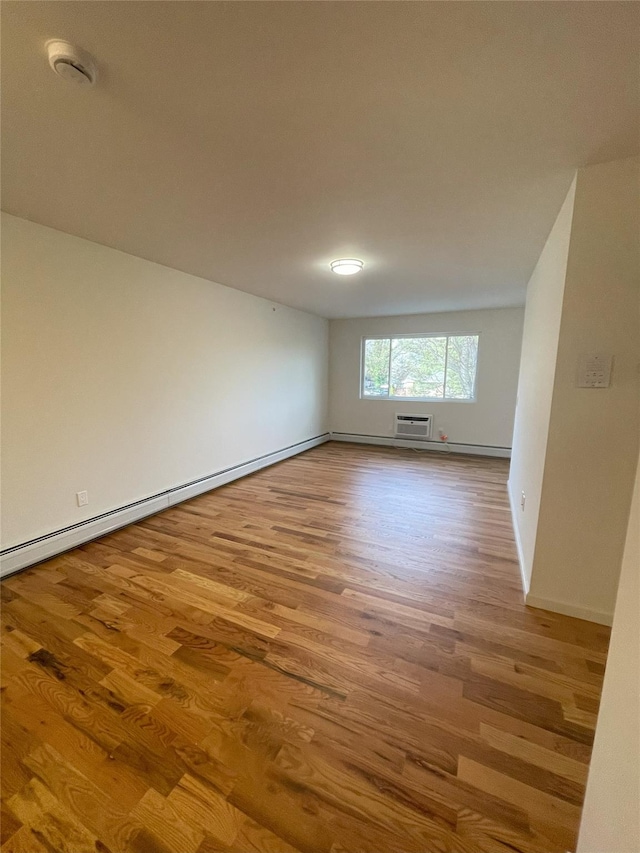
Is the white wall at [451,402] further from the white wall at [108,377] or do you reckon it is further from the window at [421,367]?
the white wall at [108,377]

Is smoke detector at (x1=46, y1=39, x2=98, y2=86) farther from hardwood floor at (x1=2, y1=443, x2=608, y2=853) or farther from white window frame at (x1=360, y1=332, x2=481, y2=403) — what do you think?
white window frame at (x1=360, y1=332, x2=481, y2=403)

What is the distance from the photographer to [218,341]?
3826 millimetres

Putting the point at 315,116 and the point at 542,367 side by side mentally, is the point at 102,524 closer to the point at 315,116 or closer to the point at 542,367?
the point at 315,116

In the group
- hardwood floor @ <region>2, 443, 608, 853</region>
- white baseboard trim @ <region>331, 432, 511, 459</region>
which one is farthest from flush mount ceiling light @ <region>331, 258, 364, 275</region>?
white baseboard trim @ <region>331, 432, 511, 459</region>

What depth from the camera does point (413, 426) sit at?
581 cm

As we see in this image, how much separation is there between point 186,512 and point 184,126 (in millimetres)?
2913

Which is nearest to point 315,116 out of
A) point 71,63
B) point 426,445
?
point 71,63

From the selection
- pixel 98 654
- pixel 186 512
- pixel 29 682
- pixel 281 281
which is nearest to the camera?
pixel 29 682

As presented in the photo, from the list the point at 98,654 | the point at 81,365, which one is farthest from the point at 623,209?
the point at 81,365

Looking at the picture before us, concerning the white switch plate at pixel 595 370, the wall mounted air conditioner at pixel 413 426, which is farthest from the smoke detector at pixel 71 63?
the wall mounted air conditioner at pixel 413 426

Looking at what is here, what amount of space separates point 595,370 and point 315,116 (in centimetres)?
171

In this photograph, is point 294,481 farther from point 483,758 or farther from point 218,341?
point 483,758

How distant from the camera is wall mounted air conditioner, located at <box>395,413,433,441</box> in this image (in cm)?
573

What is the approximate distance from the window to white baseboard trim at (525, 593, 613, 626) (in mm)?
3992
